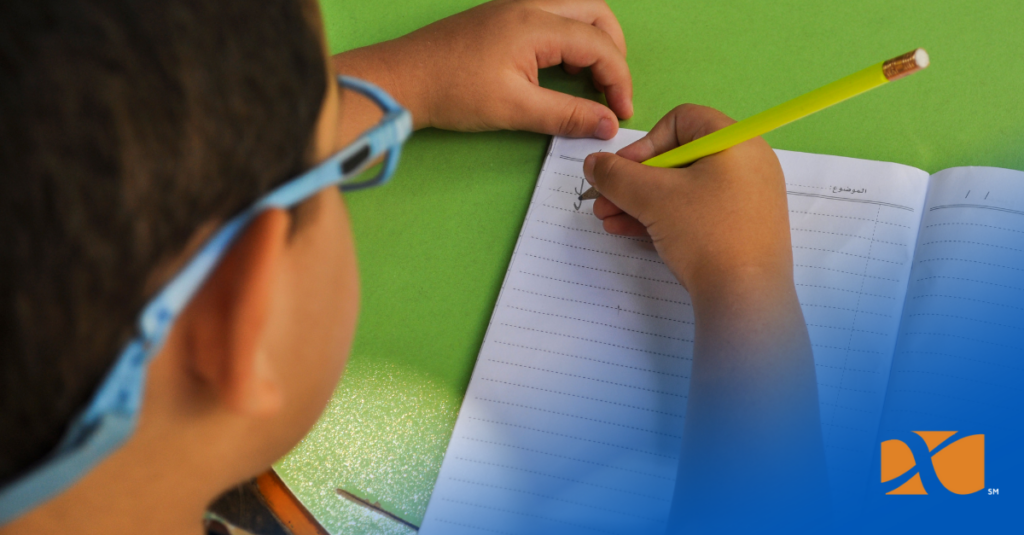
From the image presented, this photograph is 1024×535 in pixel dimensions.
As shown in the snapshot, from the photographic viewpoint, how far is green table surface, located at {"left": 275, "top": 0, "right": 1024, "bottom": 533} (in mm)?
627

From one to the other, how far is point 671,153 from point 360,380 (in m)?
0.36

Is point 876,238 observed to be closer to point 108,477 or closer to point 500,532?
point 500,532

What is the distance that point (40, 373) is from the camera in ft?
0.91

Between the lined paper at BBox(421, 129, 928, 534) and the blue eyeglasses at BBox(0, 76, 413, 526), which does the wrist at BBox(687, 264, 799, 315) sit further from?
the blue eyeglasses at BBox(0, 76, 413, 526)

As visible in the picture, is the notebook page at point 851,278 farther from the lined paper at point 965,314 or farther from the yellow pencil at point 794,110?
the yellow pencil at point 794,110

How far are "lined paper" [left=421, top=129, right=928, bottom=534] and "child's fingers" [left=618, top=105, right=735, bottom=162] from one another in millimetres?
74

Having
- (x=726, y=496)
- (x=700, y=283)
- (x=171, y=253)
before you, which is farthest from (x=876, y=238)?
(x=171, y=253)

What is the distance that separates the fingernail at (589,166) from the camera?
27.2 inches

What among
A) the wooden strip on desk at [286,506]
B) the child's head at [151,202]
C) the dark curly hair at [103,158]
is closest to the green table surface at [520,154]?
the wooden strip on desk at [286,506]

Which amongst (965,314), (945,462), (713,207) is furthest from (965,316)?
(713,207)

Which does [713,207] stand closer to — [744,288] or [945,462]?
[744,288]

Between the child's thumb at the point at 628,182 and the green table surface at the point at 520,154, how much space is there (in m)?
0.09

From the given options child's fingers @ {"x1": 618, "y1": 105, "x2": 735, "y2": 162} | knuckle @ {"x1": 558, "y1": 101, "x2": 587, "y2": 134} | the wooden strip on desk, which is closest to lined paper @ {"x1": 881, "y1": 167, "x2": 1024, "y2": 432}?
child's fingers @ {"x1": 618, "y1": 105, "x2": 735, "y2": 162}

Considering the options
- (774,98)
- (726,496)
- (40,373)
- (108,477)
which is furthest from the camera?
(774,98)
